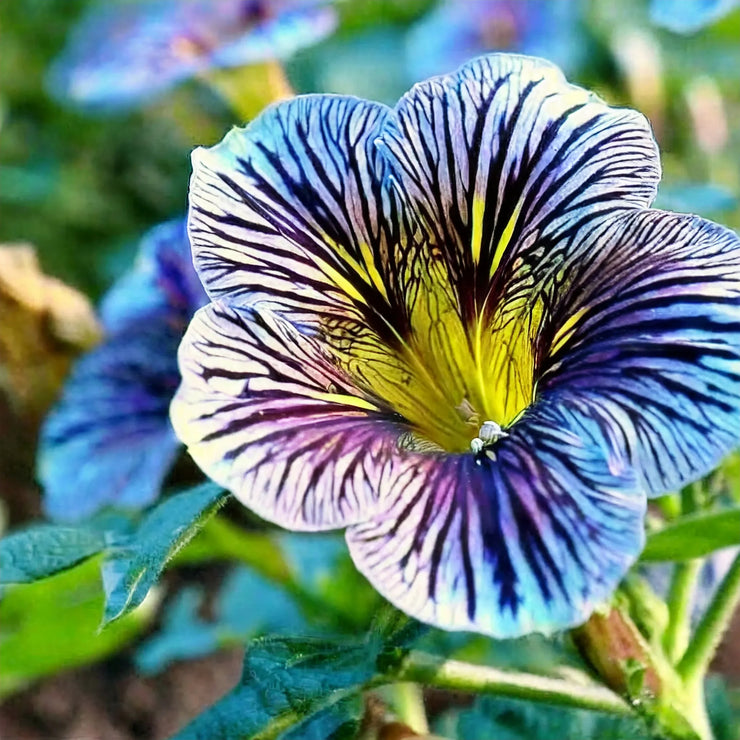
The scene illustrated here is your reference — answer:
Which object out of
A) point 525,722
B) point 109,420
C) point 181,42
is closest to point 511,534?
point 525,722

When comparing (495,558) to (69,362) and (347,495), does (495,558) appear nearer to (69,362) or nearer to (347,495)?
(347,495)

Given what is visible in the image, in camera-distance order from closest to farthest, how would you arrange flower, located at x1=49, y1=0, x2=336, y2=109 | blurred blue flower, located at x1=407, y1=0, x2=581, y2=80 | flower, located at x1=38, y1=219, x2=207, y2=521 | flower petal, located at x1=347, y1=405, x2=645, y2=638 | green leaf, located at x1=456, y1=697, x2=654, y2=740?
1. flower petal, located at x1=347, y1=405, x2=645, y2=638
2. green leaf, located at x1=456, y1=697, x2=654, y2=740
3. flower, located at x1=38, y1=219, x2=207, y2=521
4. flower, located at x1=49, y1=0, x2=336, y2=109
5. blurred blue flower, located at x1=407, y1=0, x2=581, y2=80

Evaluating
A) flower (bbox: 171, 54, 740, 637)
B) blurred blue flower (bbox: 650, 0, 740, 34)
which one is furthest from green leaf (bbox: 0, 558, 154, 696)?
blurred blue flower (bbox: 650, 0, 740, 34)

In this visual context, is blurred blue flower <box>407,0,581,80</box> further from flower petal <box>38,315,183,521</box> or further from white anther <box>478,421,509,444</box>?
white anther <box>478,421,509,444</box>

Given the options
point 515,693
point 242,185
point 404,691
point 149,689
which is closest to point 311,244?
point 242,185

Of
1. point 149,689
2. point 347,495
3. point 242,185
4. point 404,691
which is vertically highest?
point 242,185

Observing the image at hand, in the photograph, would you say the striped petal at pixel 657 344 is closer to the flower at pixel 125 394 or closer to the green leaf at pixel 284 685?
the green leaf at pixel 284 685
